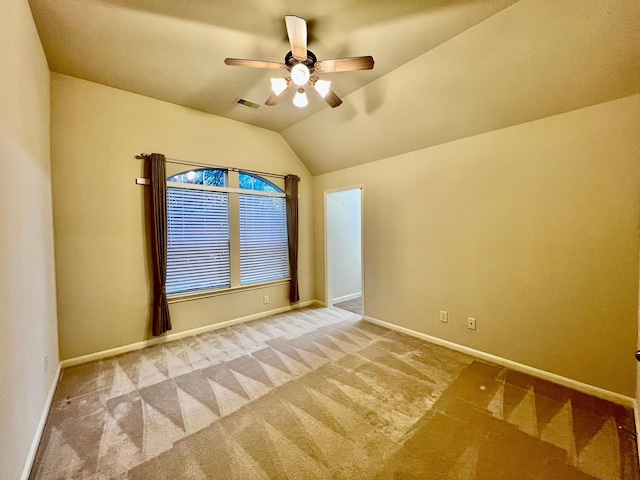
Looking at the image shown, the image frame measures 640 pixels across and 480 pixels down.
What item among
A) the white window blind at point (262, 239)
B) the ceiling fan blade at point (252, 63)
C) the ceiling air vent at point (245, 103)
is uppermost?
the ceiling air vent at point (245, 103)

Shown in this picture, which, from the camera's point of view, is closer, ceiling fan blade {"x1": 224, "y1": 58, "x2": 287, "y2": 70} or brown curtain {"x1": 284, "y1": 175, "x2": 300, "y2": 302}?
ceiling fan blade {"x1": 224, "y1": 58, "x2": 287, "y2": 70}

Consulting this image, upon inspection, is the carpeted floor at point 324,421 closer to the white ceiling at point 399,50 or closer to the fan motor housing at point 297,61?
the white ceiling at point 399,50

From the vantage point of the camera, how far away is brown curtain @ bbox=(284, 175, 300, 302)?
437 centimetres

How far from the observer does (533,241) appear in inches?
95.4

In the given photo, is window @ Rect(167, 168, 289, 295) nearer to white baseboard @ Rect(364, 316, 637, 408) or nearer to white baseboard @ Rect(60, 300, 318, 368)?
white baseboard @ Rect(60, 300, 318, 368)

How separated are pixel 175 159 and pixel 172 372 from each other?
8.31 feet

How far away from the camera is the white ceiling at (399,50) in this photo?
70.8 inches

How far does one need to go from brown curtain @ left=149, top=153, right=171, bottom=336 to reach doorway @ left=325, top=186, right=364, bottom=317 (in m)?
2.56

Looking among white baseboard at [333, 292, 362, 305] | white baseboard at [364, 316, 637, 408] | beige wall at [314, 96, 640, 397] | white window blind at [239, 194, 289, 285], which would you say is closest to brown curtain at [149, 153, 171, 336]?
white window blind at [239, 194, 289, 285]

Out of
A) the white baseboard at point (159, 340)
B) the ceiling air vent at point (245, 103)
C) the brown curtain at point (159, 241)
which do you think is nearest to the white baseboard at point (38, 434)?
the white baseboard at point (159, 340)

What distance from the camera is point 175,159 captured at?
3273mm

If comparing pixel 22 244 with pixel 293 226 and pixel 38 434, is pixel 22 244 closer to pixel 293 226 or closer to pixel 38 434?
pixel 38 434

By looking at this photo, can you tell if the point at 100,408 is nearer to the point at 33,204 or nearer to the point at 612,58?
the point at 33,204

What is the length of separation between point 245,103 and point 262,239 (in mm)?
2007
